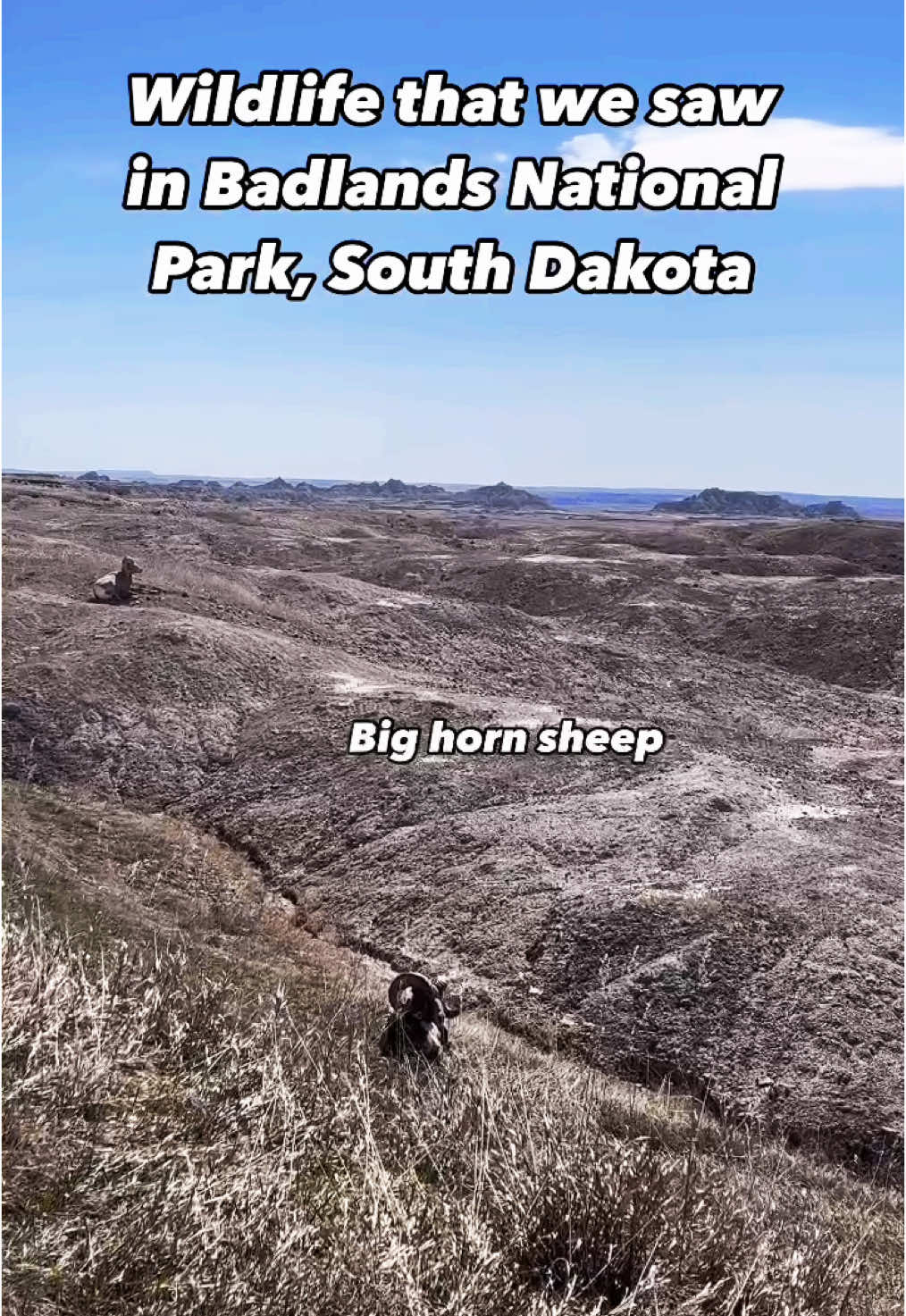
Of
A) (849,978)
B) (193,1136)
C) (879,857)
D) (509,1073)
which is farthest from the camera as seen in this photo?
(879,857)

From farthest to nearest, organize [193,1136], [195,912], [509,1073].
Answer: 1. [195,912]
2. [509,1073]
3. [193,1136]

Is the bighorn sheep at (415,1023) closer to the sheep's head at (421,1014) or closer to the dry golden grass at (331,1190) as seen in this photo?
the sheep's head at (421,1014)

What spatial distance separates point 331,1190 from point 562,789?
10.9 m

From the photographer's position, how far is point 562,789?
50.7ft

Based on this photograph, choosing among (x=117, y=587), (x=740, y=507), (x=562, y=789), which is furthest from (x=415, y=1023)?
(x=740, y=507)

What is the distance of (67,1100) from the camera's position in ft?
16.6

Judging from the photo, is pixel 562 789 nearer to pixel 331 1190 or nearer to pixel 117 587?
pixel 331 1190

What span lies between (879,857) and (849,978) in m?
3.10

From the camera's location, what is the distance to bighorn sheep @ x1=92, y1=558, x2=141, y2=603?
2480 cm

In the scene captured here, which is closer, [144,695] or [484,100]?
[484,100]

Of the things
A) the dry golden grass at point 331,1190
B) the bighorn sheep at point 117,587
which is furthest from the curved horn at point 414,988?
the bighorn sheep at point 117,587

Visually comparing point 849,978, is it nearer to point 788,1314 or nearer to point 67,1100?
point 788,1314

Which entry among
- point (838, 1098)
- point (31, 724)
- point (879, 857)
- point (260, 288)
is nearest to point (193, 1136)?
point (260, 288)

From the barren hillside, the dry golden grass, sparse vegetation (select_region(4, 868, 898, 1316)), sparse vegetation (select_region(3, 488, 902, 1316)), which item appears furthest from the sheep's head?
the barren hillside
